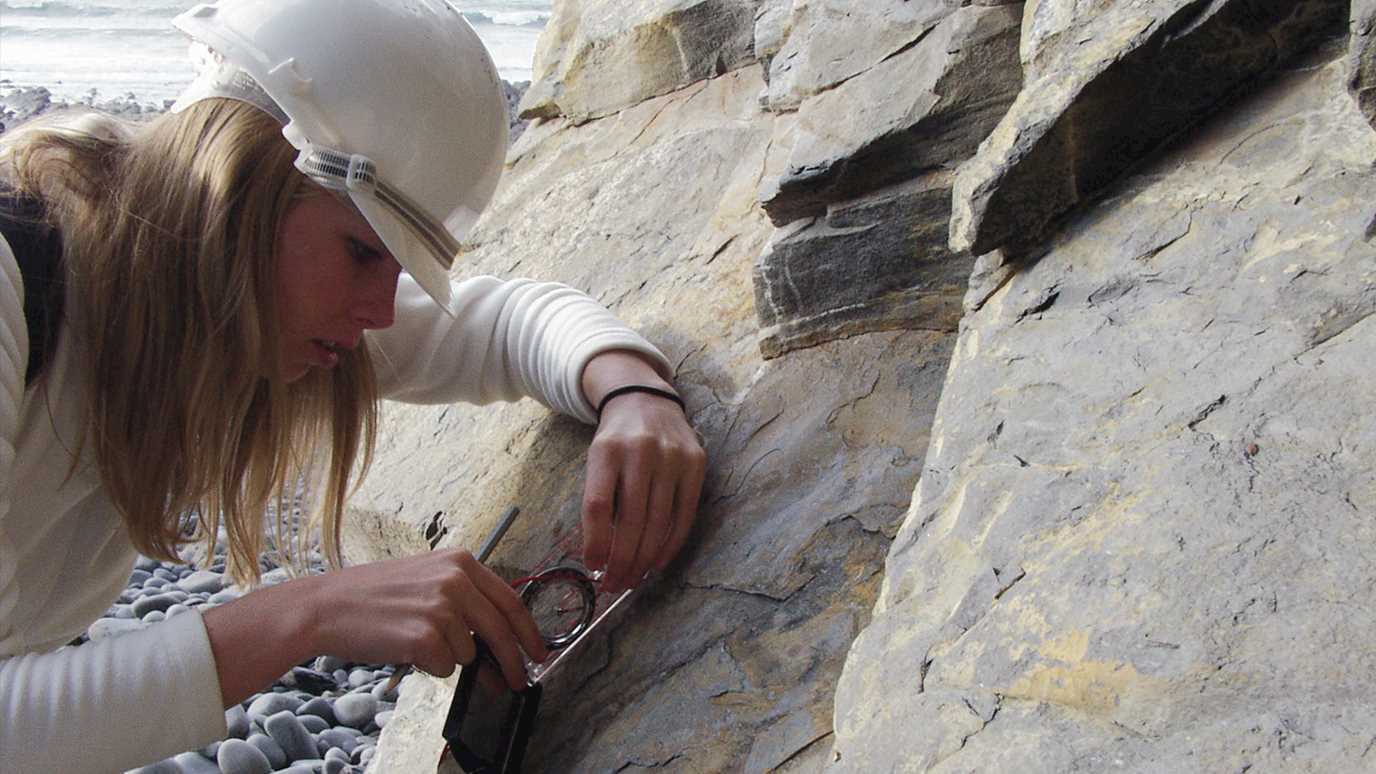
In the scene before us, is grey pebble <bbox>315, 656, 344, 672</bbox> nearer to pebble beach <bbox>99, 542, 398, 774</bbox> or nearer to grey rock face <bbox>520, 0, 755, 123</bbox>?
pebble beach <bbox>99, 542, 398, 774</bbox>

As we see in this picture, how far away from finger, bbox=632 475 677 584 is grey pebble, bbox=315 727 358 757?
1.29 metres

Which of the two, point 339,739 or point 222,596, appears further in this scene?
point 222,596

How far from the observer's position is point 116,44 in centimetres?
835

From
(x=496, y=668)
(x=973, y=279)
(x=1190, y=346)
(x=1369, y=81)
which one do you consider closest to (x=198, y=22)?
(x=496, y=668)

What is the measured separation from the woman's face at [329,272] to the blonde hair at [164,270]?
2 cm

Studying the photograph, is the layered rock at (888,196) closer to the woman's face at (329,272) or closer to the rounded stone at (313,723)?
the woman's face at (329,272)

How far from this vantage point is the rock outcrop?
0.97m

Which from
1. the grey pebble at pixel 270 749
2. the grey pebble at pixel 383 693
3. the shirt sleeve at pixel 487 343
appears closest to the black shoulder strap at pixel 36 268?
the shirt sleeve at pixel 487 343

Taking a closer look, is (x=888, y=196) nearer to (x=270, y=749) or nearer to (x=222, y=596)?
(x=270, y=749)

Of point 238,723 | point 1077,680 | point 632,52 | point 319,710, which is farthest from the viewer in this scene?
point 632,52

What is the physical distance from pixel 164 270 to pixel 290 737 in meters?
1.43

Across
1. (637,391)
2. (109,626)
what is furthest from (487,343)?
(109,626)

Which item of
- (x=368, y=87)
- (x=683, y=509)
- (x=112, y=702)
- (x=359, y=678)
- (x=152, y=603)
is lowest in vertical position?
(x=359, y=678)

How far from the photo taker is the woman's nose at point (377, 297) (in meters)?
1.53
